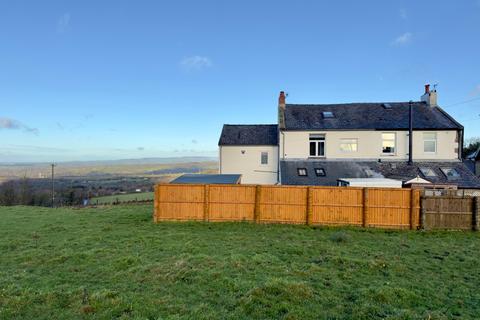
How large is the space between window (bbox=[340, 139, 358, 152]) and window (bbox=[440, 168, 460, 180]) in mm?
6011

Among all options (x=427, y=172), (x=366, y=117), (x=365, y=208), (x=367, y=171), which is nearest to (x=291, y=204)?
(x=365, y=208)

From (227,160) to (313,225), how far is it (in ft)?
40.9

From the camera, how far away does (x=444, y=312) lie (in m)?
4.66

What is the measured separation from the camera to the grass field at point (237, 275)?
183 inches

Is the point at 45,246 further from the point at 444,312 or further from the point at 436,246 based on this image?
the point at 436,246

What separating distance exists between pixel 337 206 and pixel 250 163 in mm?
11734

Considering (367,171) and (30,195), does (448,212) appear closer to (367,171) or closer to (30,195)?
(367,171)

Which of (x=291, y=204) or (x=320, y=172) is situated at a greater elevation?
(x=320, y=172)

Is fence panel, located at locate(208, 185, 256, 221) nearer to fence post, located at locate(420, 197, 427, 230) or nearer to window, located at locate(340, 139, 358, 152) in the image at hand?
fence post, located at locate(420, 197, 427, 230)

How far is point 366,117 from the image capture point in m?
22.1

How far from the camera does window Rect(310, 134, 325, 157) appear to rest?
2141 centimetres

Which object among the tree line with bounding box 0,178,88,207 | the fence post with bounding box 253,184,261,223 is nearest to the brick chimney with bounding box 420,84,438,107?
the fence post with bounding box 253,184,261,223

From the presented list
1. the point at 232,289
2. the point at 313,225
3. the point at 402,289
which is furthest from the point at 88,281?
the point at 313,225

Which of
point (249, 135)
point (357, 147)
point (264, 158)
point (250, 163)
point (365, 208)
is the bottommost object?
point (365, 208)
